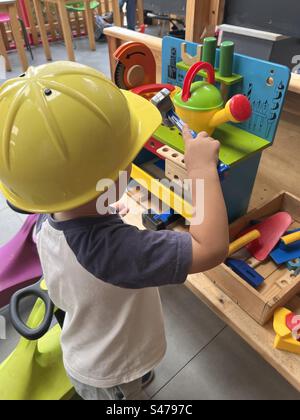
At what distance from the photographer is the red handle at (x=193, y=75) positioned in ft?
2.18

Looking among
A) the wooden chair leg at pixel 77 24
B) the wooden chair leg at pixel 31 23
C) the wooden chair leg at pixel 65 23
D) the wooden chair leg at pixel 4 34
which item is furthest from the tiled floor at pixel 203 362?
the wooden chair leg at pixel 77 24

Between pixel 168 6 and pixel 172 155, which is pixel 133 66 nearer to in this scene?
pixel 172 155

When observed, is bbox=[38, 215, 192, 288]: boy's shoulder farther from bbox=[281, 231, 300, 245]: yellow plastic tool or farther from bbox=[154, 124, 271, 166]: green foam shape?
bbox=[281, 231, 300, 245]: yellow plastic tool

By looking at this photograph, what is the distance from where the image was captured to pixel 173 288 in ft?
3.96

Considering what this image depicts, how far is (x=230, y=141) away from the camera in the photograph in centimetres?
72

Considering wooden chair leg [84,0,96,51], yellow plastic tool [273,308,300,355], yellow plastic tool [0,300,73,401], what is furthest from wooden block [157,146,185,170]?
wooden chair leg [84,0,96,51]

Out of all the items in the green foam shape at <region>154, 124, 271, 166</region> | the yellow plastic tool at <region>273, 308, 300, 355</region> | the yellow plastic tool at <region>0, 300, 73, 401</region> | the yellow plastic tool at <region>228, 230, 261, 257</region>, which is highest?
the green foam shape at <region>154, 124, 271, 166</region>

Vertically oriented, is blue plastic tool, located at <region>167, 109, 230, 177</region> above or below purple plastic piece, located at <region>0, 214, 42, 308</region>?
above

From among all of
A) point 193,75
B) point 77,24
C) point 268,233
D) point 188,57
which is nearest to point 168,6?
point 188,57

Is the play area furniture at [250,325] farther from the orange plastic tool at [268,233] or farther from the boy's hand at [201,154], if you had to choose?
the boy's hand at [201,154]

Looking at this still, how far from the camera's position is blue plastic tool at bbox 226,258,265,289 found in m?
0.72

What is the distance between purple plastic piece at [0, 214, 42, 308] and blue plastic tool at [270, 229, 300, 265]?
2.52 ft

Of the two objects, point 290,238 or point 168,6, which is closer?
point 290,238

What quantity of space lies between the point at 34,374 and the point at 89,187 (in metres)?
0.69
